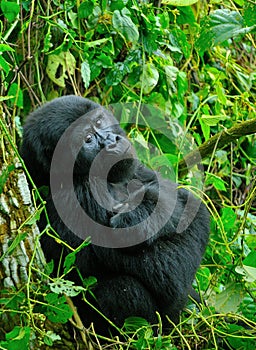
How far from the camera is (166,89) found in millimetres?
3652

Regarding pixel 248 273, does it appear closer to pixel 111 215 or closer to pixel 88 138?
pixel 111 215

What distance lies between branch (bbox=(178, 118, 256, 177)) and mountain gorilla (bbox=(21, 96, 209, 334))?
27cm

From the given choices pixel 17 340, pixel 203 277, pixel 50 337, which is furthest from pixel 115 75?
pixel 17 340

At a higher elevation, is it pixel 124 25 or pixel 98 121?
pixel 124 25

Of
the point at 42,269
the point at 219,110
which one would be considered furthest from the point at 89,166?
the point at 219,110

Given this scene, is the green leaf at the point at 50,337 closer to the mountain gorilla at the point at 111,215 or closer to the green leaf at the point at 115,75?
the mountain gorilla at the point at 111,215

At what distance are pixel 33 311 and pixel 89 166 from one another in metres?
0.80

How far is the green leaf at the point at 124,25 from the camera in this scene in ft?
10.2

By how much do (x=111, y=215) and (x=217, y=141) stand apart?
675mm

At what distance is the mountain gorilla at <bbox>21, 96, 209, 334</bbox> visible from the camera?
2.44 meters

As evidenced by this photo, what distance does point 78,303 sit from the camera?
2479mm

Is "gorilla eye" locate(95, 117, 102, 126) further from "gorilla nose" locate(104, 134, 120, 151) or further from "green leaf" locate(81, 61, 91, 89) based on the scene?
"green leaf" locate(81, 61, 91, 89)

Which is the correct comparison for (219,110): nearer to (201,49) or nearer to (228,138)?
(228,138)

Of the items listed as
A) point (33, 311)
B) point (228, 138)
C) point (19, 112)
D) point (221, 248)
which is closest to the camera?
Result: point (33, 311)
